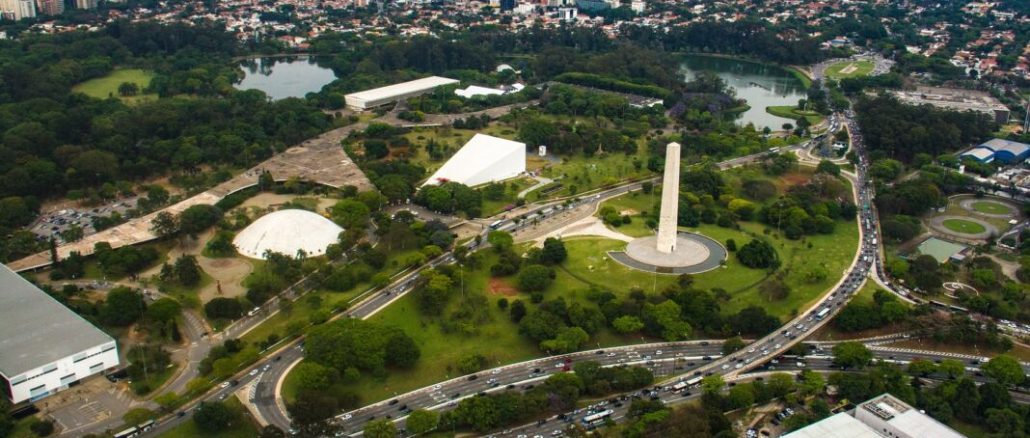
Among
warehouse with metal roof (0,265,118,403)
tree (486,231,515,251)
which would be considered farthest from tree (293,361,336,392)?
tree (486,231,515,251)

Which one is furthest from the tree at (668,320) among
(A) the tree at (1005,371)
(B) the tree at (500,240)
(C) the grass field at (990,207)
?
(C) the grass field at (990,207)

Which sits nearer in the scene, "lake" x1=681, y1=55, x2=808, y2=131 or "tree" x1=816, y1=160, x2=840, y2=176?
"tree" x1=816, y1=160, x2=840, y2=176

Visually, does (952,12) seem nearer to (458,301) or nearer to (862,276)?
(862,276)

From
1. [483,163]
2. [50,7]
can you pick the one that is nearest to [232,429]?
[483,163]

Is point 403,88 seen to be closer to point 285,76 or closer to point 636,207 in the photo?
point 285,76

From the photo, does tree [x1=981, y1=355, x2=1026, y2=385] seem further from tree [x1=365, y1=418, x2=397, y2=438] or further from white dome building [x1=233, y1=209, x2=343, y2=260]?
white dome building [x1=233, y1=209, x2=343, y2=260]

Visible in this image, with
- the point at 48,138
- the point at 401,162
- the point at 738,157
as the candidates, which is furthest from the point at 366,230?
the point at 738,157
